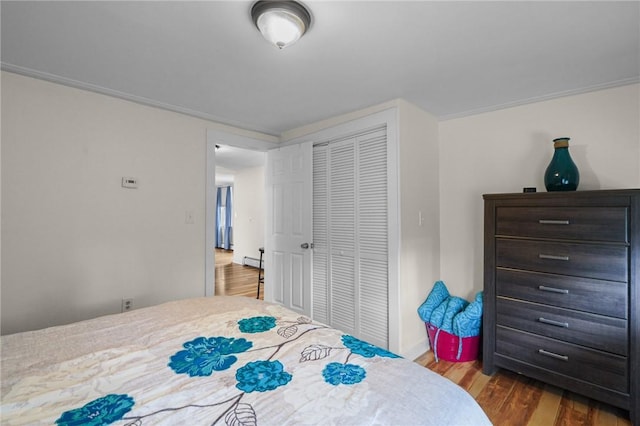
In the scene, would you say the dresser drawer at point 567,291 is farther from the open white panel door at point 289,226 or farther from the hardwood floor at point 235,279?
the hardwood floor at point 235,279

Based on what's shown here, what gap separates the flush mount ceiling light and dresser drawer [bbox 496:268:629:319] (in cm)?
217

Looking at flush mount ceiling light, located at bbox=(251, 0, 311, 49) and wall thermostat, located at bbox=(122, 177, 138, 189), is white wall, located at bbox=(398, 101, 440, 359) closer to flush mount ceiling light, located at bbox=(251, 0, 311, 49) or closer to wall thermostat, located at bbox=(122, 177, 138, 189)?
flush mount ceiling light, located at bbox=(251, 0, 311, 49)

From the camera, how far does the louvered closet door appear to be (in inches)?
102

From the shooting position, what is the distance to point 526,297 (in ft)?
6.88

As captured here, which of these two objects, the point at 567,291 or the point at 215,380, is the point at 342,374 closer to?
the point at 215,380

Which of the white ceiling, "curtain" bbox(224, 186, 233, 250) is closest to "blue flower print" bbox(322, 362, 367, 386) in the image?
the white ceiling

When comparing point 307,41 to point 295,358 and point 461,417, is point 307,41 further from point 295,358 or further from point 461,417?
point 461,417

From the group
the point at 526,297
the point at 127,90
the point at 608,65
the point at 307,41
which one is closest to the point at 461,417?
the point at 526,297

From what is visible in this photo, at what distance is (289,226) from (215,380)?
93.7 inches

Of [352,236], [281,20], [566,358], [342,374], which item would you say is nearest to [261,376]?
[342,374]

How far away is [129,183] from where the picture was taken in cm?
240

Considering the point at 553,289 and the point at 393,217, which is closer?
the point at 553,289

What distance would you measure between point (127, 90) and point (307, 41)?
62.0 inches

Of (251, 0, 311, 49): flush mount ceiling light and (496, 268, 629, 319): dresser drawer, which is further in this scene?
(496, 268, 629, 319): dresser drawer
